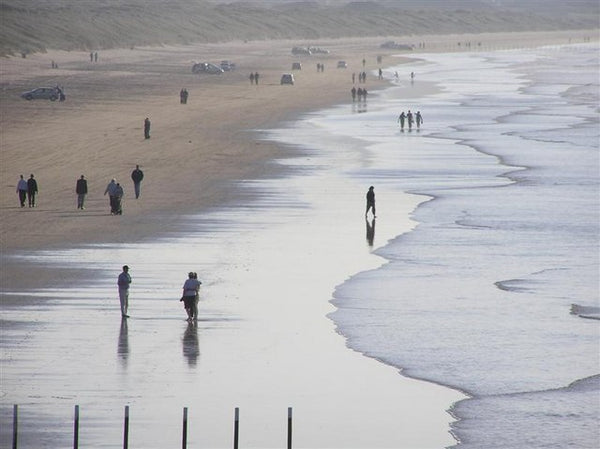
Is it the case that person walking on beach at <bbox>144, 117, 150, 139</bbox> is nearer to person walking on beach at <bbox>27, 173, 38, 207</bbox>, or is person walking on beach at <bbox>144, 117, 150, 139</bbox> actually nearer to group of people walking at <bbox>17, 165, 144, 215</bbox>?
group of people walking at <bbox>17, 165, 144, 215</bbox>

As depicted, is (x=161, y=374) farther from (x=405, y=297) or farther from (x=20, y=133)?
(x=20, y=133)

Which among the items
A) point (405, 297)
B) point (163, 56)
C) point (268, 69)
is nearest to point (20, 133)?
point (405, 297)

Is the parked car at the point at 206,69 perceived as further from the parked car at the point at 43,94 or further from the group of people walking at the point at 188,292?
the group of people walking at the point at 188,292

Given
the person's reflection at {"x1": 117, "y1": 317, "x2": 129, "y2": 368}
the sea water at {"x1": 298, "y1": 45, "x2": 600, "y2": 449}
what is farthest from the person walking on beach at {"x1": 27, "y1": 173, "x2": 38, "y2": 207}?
the person's reflection at {"x1": 117, "y1": 317, "x2": 129, "y2": 368}

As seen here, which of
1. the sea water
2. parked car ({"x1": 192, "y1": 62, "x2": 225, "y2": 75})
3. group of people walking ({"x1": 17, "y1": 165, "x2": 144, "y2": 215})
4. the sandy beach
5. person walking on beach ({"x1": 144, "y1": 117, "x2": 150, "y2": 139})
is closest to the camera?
the sea water

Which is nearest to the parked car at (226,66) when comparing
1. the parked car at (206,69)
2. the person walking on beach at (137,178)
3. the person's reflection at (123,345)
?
the parked car at (206,69)

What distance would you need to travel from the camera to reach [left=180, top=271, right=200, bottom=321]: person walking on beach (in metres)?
27.4

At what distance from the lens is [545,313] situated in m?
30.1

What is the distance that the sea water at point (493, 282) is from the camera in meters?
23.2

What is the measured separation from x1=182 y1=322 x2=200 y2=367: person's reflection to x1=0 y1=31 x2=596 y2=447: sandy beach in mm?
266

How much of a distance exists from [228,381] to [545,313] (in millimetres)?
8780

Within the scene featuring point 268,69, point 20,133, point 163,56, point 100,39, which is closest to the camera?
point 20,133

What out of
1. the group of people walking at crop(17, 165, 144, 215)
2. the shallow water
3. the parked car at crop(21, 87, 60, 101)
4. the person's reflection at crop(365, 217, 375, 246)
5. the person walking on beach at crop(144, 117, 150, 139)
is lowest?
the shallow water

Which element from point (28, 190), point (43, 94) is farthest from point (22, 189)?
point (43, 94)
